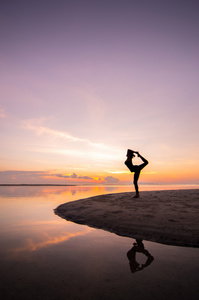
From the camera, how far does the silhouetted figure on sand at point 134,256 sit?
129 inches

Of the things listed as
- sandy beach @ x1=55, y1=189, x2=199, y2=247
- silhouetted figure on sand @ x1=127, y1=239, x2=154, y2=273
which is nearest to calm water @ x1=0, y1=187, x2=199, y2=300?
silhouetted figure on sand @ x1=127, y1=239, x2=154, y2=273

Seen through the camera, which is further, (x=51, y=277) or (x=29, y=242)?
(x=29, y=242)

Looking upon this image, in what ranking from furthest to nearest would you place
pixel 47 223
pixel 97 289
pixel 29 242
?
pixel 47 223 < pixel 29 242 < pixel 97 289

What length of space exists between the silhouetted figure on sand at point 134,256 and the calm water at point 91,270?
0.04m

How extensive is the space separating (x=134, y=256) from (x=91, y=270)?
1.12 meters

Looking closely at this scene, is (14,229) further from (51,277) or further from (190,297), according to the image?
(190,297)

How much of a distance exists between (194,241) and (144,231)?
1.40 m

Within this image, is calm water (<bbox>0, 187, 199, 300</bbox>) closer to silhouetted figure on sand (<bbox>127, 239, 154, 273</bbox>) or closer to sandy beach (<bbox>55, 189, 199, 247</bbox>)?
silhouetted figure on sand (<bbox>127, 239, 154, 273</bbox>)

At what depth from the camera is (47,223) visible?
7.04 meters

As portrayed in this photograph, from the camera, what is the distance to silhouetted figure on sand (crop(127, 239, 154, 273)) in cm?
328

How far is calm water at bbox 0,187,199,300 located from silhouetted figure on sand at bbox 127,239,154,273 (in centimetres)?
4

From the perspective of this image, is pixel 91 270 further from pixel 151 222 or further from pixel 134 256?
pixel 151 222

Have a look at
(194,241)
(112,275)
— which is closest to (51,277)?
(112,275)

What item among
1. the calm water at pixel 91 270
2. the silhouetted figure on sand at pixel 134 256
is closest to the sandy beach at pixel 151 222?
the calm water at pixel 91 270
